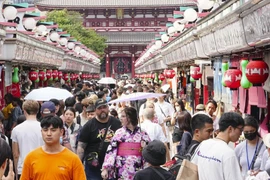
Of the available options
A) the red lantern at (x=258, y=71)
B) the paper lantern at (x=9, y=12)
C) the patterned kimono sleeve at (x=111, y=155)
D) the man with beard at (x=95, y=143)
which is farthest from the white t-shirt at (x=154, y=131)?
the paper lantern at (x=9, y=12)

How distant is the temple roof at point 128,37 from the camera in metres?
77.6

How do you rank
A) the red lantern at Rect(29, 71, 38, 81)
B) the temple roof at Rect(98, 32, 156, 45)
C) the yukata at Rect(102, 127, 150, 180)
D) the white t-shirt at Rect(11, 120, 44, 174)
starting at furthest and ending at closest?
Result: the temple roof at Rect(98, 32, 156, 45), the red lantern at Rect(29, 71, 38, 81), the white t-shirt at Rect(11, 120, 44, 174), the yukata at Rect(102, 127, 150, 180)

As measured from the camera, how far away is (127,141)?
327 inches

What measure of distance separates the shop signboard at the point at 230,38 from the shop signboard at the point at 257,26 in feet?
1.68

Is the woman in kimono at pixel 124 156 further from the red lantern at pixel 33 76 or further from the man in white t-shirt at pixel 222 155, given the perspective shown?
the red lantern at pixel 33 76

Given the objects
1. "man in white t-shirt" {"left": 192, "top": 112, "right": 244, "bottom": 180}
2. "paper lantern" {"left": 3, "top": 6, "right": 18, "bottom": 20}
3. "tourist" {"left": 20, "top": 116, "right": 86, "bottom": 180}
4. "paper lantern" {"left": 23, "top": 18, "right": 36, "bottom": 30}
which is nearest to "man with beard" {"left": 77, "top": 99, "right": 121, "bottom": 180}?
"tourist" {"left": 20, "top": 116, "right": 86, "bottom": 180}

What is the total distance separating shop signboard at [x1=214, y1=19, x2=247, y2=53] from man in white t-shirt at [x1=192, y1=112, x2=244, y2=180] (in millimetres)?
4287

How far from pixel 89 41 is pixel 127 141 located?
54.3 m

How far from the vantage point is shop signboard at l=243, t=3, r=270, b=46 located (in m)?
8.30

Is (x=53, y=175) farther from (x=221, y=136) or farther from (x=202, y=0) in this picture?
(x=202, y=0)

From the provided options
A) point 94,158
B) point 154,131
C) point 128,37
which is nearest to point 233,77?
point 154,131

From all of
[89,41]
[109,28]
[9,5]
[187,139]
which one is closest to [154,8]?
[109,28]

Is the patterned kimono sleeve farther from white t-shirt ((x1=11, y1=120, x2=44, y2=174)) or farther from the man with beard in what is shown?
white t-shirt ((x1=11, y1=120, x2=44, y2=174))

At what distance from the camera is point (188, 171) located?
6.05 meters
